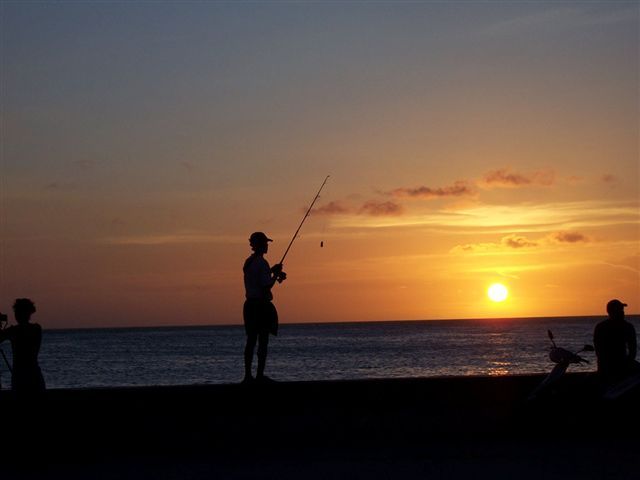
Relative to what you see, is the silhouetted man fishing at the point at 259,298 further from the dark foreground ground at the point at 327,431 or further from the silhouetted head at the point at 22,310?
the silhouetted head at the point at 22,310

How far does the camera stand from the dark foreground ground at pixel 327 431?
9523 millimetres

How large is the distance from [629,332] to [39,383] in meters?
6.50

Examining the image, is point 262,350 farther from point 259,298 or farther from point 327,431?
point 327,431

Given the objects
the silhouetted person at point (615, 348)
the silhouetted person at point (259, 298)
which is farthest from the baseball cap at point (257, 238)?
the silhouetted person at point (615, 348)

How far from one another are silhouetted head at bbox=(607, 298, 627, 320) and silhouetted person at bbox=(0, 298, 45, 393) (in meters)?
6.39

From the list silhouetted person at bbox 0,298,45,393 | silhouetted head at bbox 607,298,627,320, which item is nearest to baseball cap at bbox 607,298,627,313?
silhouetted head at bbox 607,298,627,320

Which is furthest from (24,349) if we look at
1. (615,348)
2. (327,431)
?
(615,348)

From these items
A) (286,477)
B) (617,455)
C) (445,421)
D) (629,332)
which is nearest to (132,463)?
(286,477)

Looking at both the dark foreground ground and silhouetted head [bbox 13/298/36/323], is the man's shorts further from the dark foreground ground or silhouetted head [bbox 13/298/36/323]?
silhouetted head [bbox 13/298/36/323]

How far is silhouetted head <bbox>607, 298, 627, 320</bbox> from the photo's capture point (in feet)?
37.9

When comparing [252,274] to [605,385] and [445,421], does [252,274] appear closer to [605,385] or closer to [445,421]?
[445,421]

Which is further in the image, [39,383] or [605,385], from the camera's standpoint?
[605,385]

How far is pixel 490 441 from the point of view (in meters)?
11.0

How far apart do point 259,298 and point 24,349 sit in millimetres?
2784
